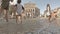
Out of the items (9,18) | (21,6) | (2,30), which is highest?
(21,6)

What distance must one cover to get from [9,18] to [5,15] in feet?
0.26

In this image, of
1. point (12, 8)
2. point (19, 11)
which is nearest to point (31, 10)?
point (19, 11)

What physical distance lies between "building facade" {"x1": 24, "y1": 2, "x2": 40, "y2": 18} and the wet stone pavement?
0.31 feet

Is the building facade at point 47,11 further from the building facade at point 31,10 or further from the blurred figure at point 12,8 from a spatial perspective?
the blurred figure at point 12,8

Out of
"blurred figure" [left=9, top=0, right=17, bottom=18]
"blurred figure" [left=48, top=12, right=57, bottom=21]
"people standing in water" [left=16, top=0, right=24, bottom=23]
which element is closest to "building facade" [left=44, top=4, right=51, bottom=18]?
"blurred figure" [left=48, top=12, right=57, bottom=21]

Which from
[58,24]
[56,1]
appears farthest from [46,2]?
[58,24]

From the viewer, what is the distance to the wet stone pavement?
8.72ft

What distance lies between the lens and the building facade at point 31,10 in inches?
111

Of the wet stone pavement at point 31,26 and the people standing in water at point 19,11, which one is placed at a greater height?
the people standing in water at point 19,11

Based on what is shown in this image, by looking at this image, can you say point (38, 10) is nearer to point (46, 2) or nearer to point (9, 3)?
point (46, 2)

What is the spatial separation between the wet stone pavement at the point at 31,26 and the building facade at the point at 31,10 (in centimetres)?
9

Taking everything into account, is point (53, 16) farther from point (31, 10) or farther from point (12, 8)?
point (12, 8)

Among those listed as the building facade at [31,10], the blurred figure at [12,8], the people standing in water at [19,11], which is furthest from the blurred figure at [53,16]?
the blurred figure at [12,8]

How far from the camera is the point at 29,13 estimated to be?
2834mm
